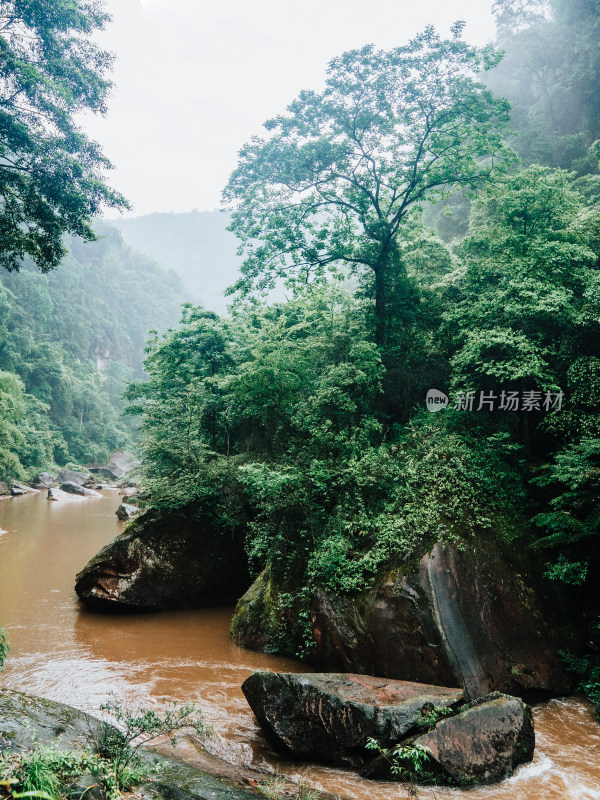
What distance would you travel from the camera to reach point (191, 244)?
192m

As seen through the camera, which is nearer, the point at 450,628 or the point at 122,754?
the point at 122,754

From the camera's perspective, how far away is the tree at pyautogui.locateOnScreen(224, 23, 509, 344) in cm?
1130

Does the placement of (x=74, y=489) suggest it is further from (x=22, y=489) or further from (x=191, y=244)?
(x=191, y=244)

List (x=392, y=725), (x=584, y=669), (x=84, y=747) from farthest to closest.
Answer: (x=584, y=669), (x=392, y=725), (x=84, y=747)

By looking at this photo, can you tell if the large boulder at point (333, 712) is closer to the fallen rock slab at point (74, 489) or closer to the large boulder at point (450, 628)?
the large boulder at point (450, 628)

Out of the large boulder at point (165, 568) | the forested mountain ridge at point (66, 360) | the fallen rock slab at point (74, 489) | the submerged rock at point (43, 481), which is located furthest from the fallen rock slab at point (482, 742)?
the submerged rock at point (43, 481)

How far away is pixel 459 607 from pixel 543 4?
129 ft

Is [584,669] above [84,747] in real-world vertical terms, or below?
above

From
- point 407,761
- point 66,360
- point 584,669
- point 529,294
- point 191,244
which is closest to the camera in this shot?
point 407,761

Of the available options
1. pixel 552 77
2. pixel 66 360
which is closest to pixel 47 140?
pixel 552 77

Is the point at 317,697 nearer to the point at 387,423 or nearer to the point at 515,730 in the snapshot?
the point at 515,730

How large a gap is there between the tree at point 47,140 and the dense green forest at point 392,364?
13.7 feet

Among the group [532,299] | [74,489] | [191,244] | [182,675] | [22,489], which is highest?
[191,244]

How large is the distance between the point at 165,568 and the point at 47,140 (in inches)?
373
